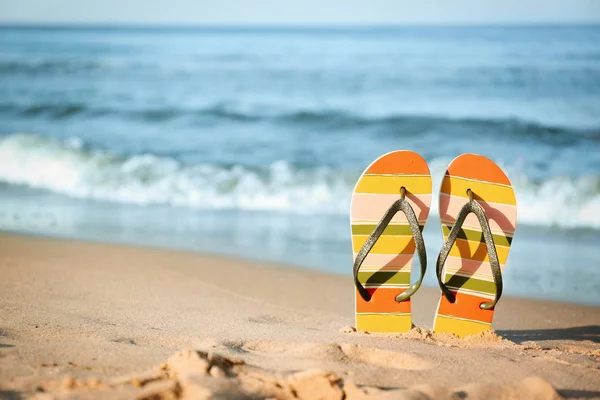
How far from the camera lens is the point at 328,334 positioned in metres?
2.76

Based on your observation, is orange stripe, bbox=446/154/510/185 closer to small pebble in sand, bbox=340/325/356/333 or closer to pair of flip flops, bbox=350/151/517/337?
pair of flip flops, bbox=350/151/517/337

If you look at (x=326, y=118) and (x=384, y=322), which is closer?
(x=384, y=322)

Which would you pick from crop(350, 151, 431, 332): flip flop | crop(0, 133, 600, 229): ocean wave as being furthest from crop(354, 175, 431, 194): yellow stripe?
crop(0, 133, 600, 229): ocean wave

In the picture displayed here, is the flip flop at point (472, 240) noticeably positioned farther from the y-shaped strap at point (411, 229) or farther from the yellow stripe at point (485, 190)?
the y-shaped strap at point (411, 229)

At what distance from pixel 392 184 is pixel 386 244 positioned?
26 cm

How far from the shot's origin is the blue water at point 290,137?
16.6ft

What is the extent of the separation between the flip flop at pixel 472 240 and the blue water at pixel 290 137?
1.09 m

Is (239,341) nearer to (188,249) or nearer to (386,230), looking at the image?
(386,230)

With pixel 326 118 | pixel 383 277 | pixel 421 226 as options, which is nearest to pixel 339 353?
pixel 383 277

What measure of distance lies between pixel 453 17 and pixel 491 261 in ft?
43.6

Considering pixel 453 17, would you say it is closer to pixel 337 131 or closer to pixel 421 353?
pixel 337 131

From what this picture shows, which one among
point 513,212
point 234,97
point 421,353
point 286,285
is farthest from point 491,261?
point 234,97

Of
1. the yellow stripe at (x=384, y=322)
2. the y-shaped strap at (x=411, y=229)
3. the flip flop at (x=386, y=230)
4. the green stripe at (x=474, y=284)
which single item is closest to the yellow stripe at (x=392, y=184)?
the flip flop at (x=386, y=230)

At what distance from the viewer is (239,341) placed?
2.48m
